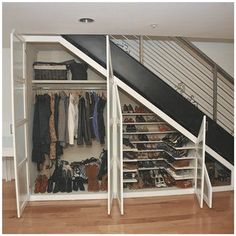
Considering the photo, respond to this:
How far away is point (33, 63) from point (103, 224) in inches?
90.8

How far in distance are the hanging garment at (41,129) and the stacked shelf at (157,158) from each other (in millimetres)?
1063

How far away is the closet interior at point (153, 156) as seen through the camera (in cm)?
330

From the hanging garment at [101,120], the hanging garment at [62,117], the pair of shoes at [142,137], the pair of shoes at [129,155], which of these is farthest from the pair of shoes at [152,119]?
the hanging garment at [62,117]

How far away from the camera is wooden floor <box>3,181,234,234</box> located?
8.15ft

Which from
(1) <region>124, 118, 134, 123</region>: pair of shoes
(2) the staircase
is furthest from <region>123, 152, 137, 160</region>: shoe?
(2) the staircase

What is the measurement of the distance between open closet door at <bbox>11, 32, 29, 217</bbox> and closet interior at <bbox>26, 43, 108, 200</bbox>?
23 cm

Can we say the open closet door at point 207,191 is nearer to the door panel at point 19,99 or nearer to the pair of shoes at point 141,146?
the pair of shoes at point 141,146

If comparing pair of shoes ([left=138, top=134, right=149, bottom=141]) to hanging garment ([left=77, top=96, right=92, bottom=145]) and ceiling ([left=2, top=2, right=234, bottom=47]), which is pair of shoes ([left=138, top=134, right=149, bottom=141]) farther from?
ceiling ([left=2, top=2, right=234, bottom=47])

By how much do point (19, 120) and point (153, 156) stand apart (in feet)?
6.13

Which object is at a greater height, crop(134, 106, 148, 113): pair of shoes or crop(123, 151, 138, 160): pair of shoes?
crop(134, 106, 148, 113): pair of shoes

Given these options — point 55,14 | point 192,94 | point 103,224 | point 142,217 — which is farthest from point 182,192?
point 55,14

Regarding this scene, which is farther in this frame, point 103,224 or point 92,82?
point 92,82

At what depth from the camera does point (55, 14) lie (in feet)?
7.23

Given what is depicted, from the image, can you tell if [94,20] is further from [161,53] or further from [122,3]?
[161,53]
